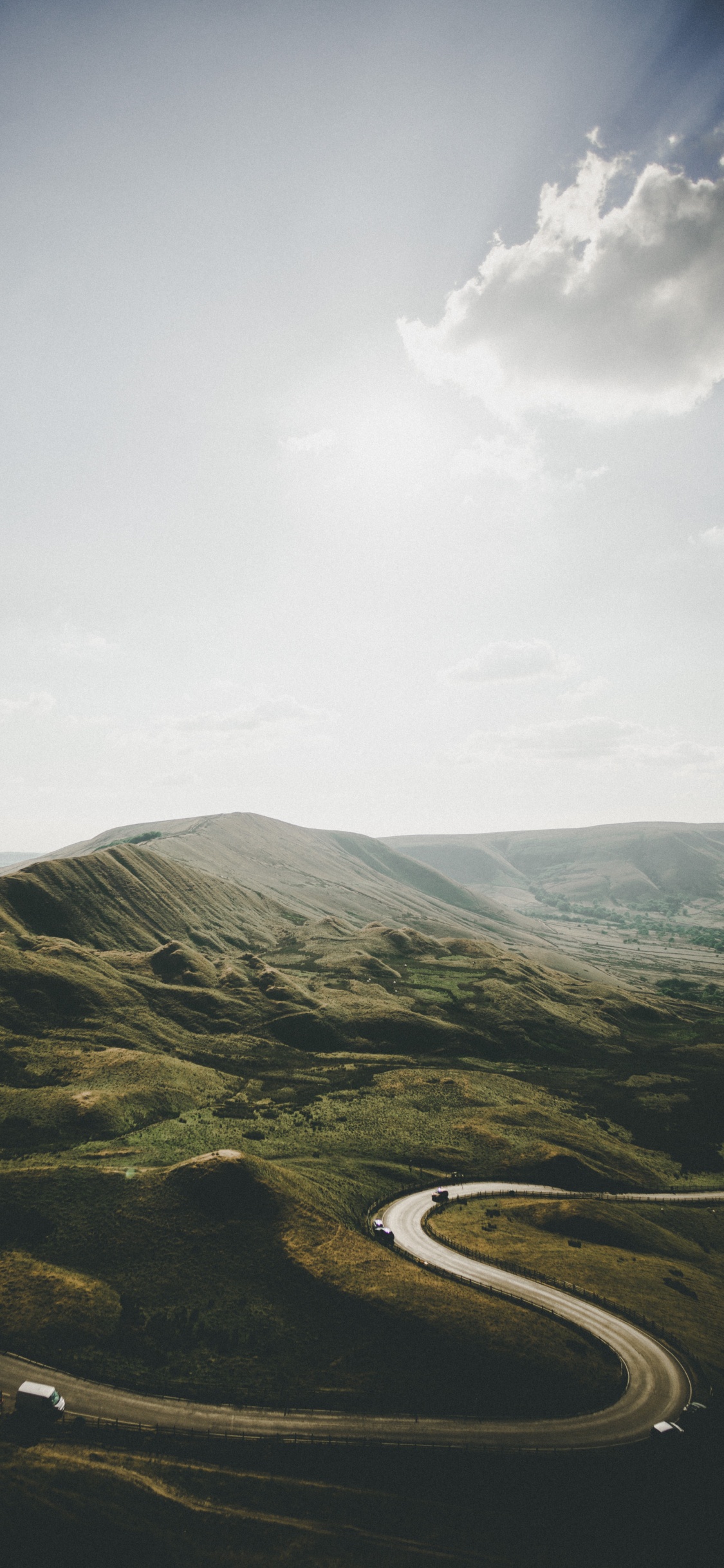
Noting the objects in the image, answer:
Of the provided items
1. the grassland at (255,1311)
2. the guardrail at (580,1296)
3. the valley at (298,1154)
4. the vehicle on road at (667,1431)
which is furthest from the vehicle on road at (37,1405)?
the vehicle on road at (667,1431)

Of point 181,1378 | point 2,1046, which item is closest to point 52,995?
point 2,1046

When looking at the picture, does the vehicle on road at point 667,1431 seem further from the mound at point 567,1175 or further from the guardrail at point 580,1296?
the mound at point 567,1175

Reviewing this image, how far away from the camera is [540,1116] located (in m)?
107

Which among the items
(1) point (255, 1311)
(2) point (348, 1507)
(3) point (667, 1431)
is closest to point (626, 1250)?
(3) point (667, 1431)

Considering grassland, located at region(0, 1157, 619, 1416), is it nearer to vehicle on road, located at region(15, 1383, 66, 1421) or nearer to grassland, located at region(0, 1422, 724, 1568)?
grassland, located at region(0, 1422, 724, 1568)

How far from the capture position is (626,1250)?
6725 centimetres

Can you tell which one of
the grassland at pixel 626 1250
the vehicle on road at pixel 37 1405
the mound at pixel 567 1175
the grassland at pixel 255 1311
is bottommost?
the mound at pixel 567 1175

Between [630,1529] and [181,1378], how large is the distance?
30.3 meters

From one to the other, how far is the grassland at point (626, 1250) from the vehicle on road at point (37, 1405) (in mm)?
39045

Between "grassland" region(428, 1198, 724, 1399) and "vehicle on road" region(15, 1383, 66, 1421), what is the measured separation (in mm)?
39045

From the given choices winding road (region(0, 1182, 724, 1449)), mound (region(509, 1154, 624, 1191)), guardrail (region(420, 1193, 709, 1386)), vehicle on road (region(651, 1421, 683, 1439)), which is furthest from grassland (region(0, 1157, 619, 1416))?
mound (region(509, 1154, 624, 1191))

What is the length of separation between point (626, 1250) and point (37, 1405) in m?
58.7

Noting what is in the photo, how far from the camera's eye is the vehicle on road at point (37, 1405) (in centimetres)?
3966

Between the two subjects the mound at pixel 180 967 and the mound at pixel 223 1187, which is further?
the mound at pixel 180 967
